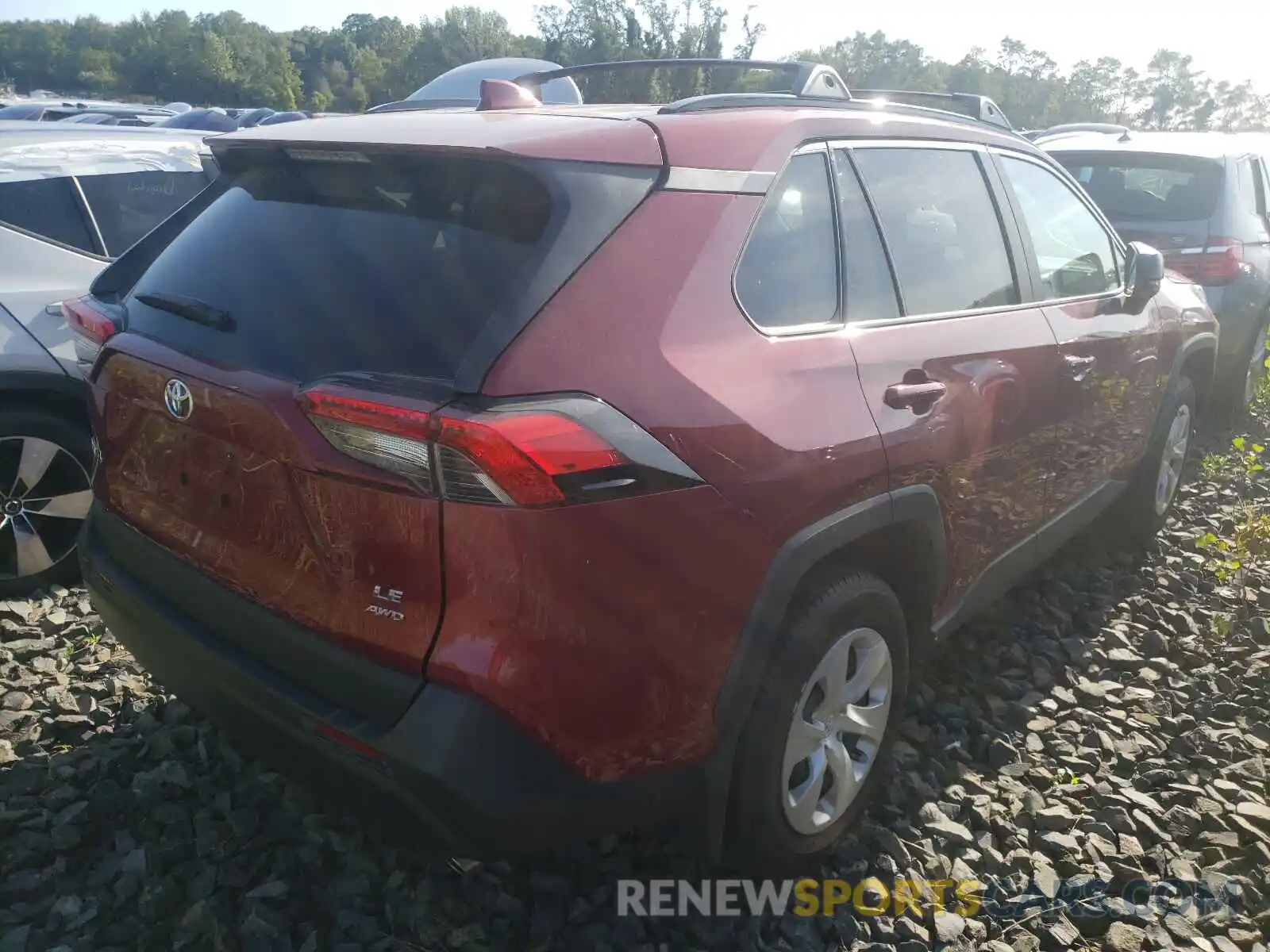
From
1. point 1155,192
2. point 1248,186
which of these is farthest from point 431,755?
point 1248,186

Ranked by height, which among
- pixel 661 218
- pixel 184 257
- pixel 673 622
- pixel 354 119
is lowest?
pixel 673 622

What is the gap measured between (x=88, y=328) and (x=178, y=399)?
55cm

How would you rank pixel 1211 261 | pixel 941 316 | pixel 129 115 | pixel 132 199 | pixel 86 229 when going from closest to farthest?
pixel 941 316 < pixel 86 229 < pixel 132 199 < pixel 1211 261 < pixel 129 115

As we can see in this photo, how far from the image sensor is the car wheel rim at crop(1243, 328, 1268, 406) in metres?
6.48

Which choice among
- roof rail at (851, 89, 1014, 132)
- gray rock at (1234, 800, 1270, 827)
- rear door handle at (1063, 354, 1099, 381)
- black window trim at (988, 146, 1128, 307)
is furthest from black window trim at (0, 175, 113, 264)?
gray rock at (1234, 800, 1270, 827)

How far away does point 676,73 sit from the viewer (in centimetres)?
4819

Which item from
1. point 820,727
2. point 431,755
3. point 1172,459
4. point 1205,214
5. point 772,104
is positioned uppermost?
point 772,104

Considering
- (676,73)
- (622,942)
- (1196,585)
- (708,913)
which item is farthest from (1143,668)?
(676,73)

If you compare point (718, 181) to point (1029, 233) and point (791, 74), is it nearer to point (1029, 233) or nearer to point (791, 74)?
point (791, 74)

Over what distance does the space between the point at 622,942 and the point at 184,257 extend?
186cm

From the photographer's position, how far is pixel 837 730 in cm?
237

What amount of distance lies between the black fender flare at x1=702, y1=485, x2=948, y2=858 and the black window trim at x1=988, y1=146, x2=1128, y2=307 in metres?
1.40

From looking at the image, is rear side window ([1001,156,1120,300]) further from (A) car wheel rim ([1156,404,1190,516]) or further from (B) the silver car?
(B) the silver car

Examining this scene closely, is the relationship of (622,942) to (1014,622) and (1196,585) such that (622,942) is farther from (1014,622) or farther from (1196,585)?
(1196,585)
